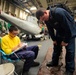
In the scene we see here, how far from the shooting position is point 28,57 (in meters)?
2.69

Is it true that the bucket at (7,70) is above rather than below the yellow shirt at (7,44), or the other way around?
below

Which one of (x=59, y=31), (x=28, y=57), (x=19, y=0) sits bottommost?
(x=28, y=57)

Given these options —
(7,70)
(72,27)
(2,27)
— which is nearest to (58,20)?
(72,27)

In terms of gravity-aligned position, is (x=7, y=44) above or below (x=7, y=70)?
above

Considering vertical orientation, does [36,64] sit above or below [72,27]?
below

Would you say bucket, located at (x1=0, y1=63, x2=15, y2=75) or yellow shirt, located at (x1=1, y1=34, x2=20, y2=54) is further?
yellow shirt, located at (x1=1, y1=34, x2=20, y2=54)

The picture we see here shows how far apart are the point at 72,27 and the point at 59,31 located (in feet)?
1.08

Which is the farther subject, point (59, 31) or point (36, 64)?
point (36, 64)

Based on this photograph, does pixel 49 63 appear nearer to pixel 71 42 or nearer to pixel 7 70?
pixel 71 42

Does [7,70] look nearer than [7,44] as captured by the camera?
Yes

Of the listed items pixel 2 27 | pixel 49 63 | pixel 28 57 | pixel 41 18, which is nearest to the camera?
pixel 41 18

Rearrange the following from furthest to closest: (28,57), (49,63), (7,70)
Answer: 1. (49,63)
2. (28,57)
3. (7,70)

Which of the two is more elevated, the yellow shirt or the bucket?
A: the yellow shirt

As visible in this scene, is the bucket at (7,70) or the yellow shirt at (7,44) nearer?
the bucket at (7,70)
